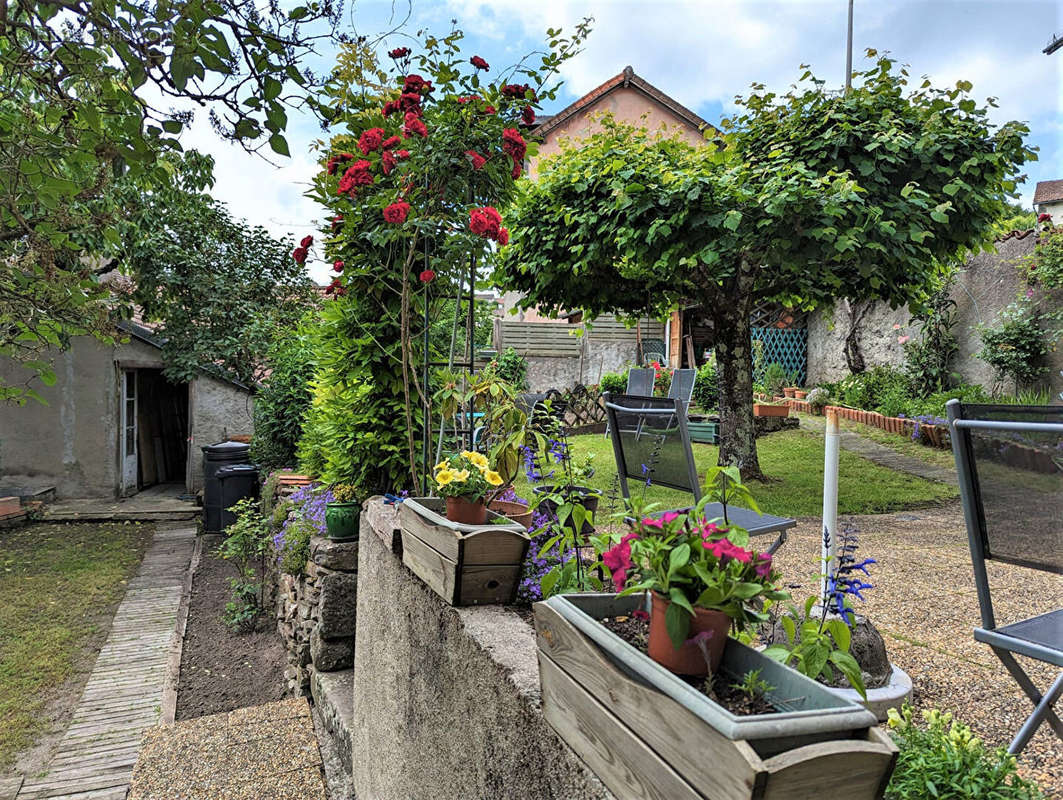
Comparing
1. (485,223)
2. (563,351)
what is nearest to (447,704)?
(485,223)

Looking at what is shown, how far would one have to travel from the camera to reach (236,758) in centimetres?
302

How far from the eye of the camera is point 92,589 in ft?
19.6

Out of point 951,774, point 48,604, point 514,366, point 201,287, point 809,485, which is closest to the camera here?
point 951,774

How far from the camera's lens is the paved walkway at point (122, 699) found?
3307mm

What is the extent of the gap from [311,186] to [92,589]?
487 cm

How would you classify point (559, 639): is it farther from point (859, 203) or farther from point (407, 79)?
point (859, 203)

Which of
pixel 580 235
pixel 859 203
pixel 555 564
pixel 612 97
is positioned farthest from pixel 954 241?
pixel 612 97

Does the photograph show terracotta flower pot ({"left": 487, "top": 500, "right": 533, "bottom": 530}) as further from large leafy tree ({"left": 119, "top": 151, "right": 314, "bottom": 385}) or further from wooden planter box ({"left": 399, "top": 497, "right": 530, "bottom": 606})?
large leafy tree ({"left": 119, "top": 151, "right": 314, "bottom": 385})

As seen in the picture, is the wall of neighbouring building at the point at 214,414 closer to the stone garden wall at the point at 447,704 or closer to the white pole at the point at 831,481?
the stone garden wall at the point at 447,704

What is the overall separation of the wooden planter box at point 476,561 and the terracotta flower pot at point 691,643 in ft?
2.40

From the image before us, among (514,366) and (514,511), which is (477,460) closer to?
(514,511)

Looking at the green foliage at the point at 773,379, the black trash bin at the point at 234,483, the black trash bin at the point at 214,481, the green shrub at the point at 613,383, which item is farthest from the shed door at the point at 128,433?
the green foliage at the point at 773,379

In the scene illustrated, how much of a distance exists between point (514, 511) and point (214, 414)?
8.72 meters

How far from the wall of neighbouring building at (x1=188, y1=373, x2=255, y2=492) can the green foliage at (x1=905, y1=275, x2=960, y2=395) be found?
917 cm
